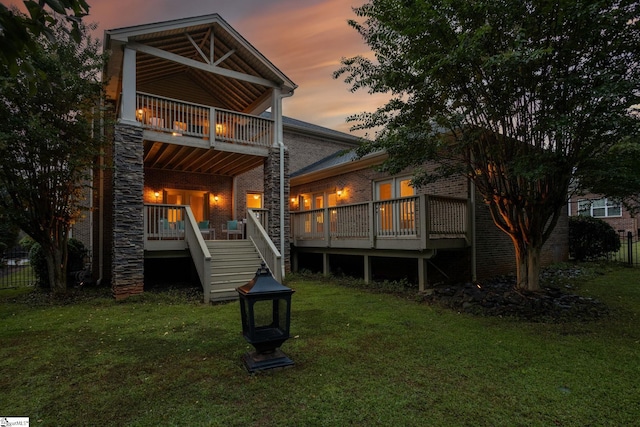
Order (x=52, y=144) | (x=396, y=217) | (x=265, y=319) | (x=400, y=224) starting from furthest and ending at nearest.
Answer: (x=396, y=217) → (x=400, y=224) → (x=52, y=144) → (x=265, y=319)

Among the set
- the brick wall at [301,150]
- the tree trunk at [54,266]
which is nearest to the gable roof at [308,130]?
the brick wall at [301,150]

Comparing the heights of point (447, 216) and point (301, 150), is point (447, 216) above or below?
below

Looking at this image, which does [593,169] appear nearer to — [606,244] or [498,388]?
[498,388]

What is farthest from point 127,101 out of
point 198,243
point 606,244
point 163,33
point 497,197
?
point 606,244

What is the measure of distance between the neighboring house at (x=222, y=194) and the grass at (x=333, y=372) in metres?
2.57

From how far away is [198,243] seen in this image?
28.5 feet

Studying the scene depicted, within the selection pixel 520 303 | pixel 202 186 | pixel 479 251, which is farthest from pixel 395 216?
pixel 202 186

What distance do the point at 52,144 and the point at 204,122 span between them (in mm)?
3956

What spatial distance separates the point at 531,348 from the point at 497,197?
344 centimetres

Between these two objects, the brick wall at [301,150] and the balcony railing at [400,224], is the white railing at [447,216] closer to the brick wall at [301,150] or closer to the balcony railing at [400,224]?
the balcony railing at [400,224]

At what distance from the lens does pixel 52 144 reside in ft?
25.9

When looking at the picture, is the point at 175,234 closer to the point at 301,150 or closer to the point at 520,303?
the point at 520,303

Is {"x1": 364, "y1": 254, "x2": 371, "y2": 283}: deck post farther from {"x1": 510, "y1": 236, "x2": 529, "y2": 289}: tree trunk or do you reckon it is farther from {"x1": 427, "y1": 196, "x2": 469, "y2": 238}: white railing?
{"x1": 510, "y1": 236, "x2": 529, "y2": 289}: tree trunk

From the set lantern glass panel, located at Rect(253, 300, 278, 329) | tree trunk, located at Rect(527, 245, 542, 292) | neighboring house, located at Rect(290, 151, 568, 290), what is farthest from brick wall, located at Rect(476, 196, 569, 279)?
lantern glass panel, located at Rect(253, 300, 278, 329)
